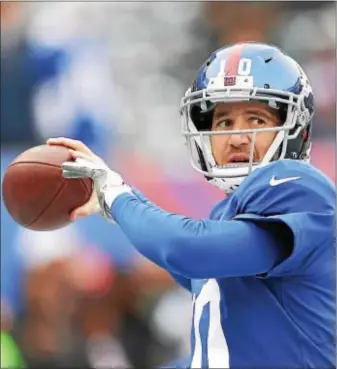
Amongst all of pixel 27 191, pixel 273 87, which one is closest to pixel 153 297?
pixel 27 191

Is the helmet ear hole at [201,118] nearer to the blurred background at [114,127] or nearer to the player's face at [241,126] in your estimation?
the player's face at [241,126]

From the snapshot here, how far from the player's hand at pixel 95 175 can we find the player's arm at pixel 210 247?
19 centimetres

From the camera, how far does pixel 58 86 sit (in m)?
4.18

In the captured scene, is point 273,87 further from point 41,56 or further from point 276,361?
point 41,56

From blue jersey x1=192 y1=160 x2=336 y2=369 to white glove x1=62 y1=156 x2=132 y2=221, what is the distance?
0.25m

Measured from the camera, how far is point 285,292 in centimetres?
146

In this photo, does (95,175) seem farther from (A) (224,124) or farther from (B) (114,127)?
(B) (114,127)

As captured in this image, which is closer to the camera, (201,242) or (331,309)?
(201,242)

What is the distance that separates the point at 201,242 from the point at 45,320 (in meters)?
2.78

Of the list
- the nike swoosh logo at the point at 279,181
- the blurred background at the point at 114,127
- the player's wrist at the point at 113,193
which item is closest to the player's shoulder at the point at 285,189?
the nike swoosh logo at the point at 279,181

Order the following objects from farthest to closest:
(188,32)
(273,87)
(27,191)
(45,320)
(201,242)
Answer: (188,32) → (45,320) → (27,191) → (273,87) → (201,242)

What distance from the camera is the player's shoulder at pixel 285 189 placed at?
1425mm

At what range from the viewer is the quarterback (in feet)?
4.56

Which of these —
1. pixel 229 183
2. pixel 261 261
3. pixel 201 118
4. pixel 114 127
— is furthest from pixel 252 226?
pixel 114 127
